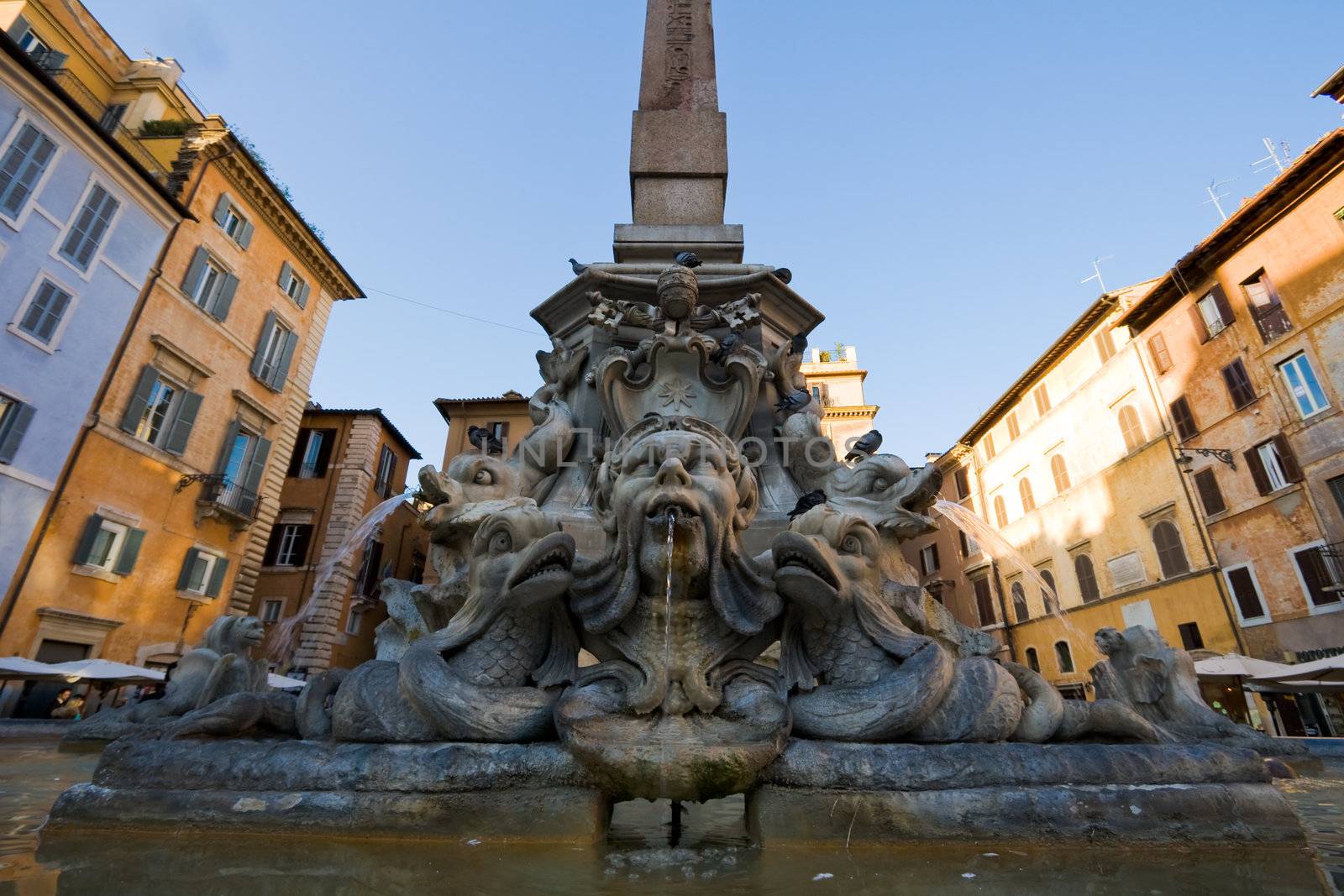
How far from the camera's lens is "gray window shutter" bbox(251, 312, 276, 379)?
63.9 ft

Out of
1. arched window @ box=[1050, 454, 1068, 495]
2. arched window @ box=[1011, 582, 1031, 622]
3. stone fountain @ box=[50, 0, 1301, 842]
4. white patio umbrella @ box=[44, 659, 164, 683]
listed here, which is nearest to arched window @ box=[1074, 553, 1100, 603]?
arched window @ box=[1050, 454, 1068, 495]

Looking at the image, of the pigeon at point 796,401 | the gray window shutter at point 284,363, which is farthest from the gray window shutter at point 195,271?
the pigeon at point 796,401

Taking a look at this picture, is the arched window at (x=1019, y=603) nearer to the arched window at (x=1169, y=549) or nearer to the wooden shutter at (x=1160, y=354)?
the arched window at (x=1169, y=549)

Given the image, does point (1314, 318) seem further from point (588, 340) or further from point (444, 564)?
point (444, 564)

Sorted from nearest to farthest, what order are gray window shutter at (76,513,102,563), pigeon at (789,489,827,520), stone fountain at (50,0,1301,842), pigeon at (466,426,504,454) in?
stone fountain at (50,0,1301,842)
pigeon at (789,489,827,520)
pigeon at (466,426,504,454)
gray window shutter at (76,513,102,563)

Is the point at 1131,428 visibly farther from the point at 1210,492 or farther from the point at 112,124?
the point at 112,124

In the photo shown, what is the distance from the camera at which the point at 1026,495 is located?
26.9 metres

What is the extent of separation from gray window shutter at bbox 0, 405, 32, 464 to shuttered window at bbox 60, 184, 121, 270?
360 centimetres

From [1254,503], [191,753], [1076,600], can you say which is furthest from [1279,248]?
[191,753]

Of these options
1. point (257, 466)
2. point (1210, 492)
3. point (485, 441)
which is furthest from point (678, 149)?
point (1210, 492)

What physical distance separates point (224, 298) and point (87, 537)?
7472 millimetres

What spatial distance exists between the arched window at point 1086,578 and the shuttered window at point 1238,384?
22.7ft

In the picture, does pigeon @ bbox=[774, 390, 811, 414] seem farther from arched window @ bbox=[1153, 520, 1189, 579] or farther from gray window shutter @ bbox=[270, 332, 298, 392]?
gray window shutter @ bbox=[270, 332, 298, 392]

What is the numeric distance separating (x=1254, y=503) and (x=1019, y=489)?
1035 cm
